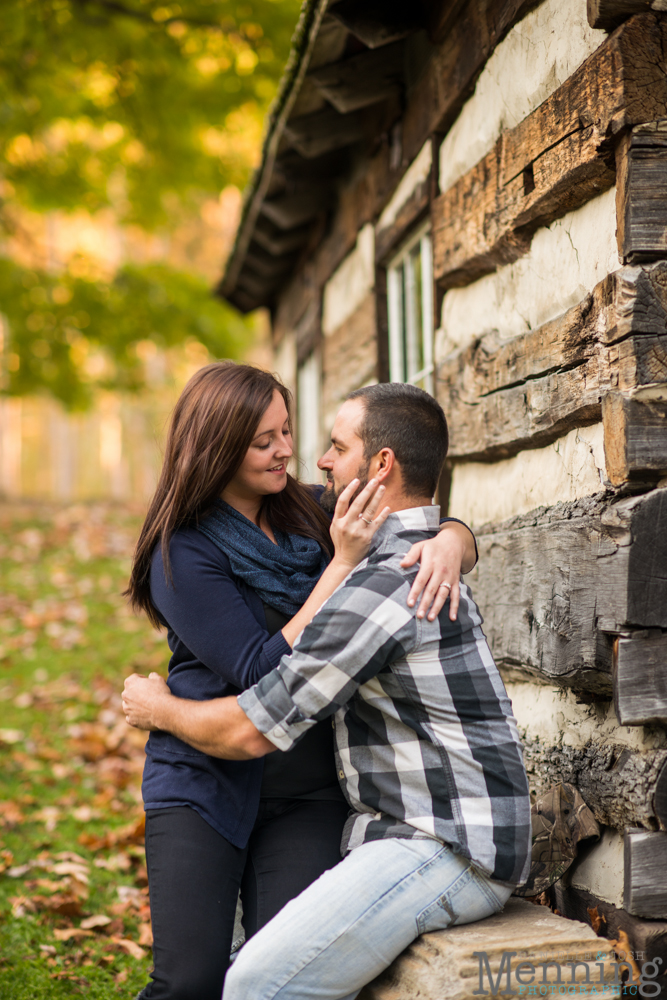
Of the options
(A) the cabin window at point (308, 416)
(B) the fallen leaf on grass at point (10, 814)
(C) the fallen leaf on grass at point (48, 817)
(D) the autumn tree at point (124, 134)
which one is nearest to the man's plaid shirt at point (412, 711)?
(C) the fallen leaf on grass at point (48, 817)

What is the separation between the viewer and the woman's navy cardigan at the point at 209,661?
2.39 m

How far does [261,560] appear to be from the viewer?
2.61 metres

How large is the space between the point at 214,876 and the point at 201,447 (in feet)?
4.20

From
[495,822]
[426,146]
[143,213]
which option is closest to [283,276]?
[143,213]

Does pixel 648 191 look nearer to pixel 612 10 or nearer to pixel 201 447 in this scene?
pixel 612 10

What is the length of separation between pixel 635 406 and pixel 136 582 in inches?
63.6

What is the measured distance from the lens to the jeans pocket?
6.89ft

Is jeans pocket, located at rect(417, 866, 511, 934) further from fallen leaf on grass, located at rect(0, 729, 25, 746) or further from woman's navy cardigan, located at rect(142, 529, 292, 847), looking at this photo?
fallen leaf on grass, located at rect(0, 729, 25, 746)

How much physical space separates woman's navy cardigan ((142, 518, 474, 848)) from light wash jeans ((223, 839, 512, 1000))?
18.1 inches

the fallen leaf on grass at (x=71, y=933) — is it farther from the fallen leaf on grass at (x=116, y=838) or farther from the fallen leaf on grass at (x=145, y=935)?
the fallen leaf on grass at (x=116, y=838)

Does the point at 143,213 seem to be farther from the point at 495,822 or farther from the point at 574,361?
the point at 495,822

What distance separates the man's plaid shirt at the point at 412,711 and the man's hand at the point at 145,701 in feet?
1.39

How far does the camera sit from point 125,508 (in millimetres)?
15906

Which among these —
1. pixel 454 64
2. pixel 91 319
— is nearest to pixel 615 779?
pixel 454 64
